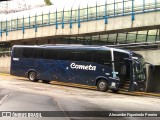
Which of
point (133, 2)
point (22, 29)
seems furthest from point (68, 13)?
point (133, 2)

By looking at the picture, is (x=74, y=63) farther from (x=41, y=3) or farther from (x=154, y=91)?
(x=41, y=3)

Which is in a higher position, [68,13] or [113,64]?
[68,13]

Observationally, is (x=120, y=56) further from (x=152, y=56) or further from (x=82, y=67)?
(x=152, y=56)

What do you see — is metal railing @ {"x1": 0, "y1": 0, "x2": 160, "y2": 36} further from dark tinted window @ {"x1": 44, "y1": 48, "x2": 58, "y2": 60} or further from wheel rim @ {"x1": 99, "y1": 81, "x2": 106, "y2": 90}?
wheel rim @ {"x1": 99, "y1": 81, "x2": 106, "y2": 90}

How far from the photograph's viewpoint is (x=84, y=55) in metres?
28.3

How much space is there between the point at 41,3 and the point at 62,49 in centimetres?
3513

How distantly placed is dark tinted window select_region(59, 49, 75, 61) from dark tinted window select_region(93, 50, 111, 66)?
2.20 meters

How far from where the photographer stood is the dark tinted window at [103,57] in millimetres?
27034

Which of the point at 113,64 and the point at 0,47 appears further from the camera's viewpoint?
the point at 0,47

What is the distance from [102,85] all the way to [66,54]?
160 inches

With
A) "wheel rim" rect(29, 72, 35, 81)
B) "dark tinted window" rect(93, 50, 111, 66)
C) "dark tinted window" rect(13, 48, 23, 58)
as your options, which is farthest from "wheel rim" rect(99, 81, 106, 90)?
"dark tinted window" rect(13, 48, 23, 58)

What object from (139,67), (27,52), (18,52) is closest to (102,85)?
(139,67)

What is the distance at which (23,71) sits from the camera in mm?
32156

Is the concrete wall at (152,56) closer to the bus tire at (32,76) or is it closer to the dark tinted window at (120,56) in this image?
the dark tinted window at (120,56)
